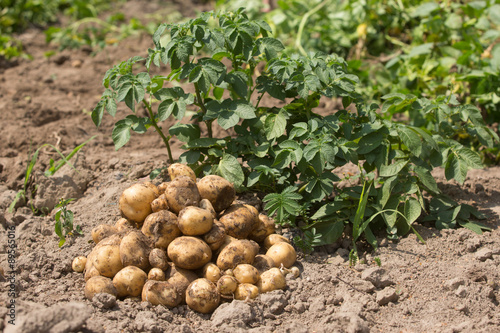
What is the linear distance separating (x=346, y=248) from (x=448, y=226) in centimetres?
65

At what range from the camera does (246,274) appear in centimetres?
255

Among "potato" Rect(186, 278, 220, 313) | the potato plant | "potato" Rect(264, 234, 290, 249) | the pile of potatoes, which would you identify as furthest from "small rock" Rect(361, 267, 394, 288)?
"potato" Rect(186, 278, 220, 313)

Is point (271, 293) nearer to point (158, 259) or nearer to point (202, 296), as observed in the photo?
point (202, 296)

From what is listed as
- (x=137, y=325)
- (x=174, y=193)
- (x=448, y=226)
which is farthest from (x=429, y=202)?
(x=137, y=325)

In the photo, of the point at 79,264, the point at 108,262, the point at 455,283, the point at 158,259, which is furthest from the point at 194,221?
the point at 455,283

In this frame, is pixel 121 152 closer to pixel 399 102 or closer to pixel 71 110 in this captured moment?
pixel 71 110

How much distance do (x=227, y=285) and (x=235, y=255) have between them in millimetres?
177

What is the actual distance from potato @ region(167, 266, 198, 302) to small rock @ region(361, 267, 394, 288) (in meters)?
0.90

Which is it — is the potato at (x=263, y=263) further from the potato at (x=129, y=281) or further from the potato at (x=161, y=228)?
the potato at (x=129, y=281)

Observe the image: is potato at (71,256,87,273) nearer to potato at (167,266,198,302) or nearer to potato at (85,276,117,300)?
potato at (85,276,117,300)

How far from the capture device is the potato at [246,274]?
2.56 meters

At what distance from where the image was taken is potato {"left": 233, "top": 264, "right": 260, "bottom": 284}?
2.56 meters

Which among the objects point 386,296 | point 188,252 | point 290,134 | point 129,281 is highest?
point 290,134

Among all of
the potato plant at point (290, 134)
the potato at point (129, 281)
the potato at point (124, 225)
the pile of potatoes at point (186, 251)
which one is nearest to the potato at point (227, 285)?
the pile of potatoes at point (186, 251)
